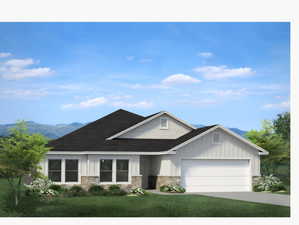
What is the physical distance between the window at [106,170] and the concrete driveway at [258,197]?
484 centimetres

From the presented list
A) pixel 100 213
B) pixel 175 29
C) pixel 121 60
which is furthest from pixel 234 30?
pixel 100 213

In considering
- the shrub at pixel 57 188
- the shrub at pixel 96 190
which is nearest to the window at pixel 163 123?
the shrub at pixel 96 190

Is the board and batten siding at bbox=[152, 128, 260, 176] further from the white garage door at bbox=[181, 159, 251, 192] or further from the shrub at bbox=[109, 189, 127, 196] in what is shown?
the shrub at bbox=[109, 189, 127, 196]

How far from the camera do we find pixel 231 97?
148 feet

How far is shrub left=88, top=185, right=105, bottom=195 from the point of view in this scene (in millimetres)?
25759

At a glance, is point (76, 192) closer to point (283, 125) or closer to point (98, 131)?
point (98, 131)

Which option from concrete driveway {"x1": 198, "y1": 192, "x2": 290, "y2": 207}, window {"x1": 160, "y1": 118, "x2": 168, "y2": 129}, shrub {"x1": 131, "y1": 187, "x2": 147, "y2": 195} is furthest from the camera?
window {"x1": 160, "y1": 118, "x2": 168, "y2": 129}

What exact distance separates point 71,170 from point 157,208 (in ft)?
21.9

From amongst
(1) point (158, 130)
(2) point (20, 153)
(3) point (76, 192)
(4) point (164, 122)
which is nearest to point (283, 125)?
(4) point (164, 122)

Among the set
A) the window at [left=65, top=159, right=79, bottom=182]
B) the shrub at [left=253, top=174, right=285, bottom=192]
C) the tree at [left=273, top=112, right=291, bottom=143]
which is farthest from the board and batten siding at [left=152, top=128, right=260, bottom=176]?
the tree at [left=273, top=112, right=291, bottom=143]

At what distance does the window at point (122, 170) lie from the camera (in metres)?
27.2
